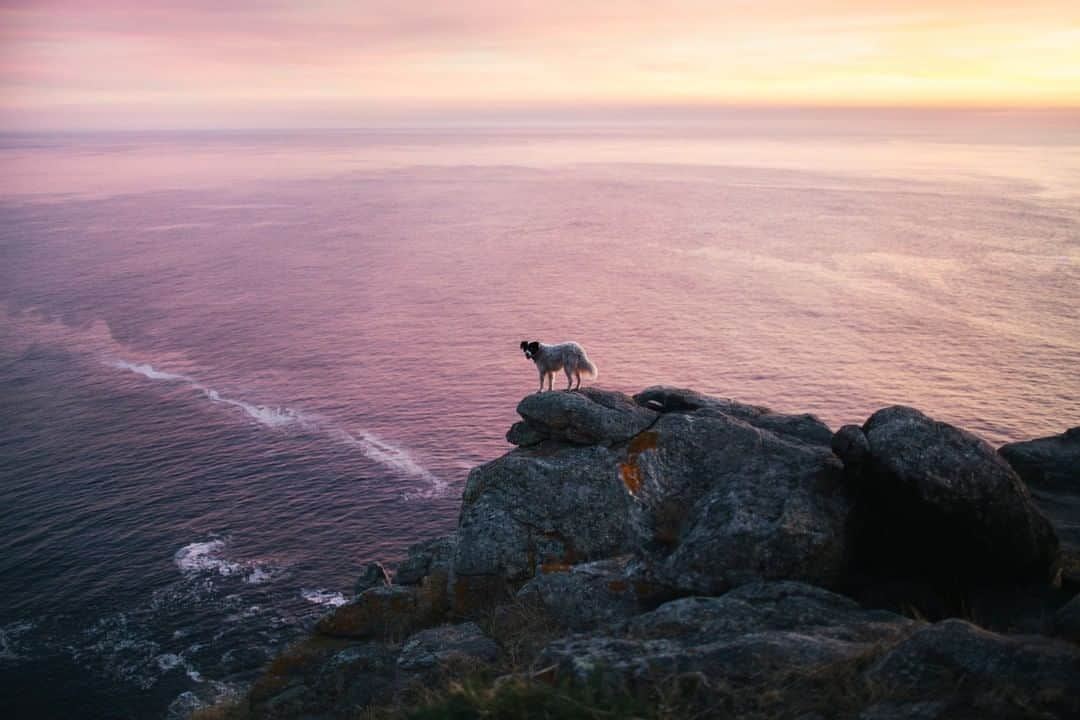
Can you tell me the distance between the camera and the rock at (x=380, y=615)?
20438 millimetres

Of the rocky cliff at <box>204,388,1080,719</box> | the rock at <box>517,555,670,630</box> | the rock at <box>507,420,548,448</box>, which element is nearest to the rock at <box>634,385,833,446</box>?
the rocky cliff at <box>204,388,1080,719</box>

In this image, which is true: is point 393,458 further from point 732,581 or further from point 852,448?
point 732,581

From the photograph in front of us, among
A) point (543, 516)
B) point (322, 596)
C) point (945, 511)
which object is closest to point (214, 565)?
point (322, 596)

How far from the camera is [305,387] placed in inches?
3420

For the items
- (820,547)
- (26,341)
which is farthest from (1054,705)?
(26,341)

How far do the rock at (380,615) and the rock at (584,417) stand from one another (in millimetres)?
6390

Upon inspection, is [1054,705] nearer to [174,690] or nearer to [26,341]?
[174,690]

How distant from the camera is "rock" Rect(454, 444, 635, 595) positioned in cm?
2088

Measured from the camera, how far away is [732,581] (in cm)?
1519

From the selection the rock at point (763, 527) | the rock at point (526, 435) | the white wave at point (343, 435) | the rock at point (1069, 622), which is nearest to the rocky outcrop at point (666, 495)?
the rock at point (763, 527)

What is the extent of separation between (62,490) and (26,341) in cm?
4610

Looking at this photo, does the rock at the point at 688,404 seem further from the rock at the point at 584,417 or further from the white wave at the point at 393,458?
the white wave at the point at 393,458

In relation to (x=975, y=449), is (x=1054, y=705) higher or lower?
lower

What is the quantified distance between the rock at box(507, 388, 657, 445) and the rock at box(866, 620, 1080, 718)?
1275 cm
